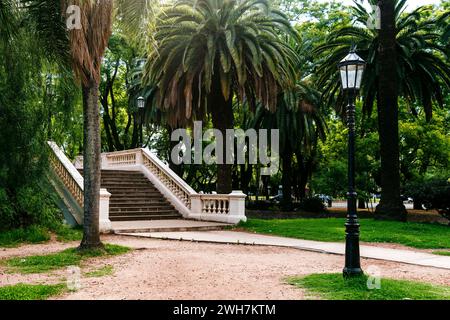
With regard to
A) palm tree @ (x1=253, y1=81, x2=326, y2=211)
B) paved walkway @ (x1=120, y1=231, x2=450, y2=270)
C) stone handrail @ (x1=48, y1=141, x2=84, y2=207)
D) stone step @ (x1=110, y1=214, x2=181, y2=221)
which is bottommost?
paved walkway @ (x1=120, y1=231, x2=450, y2=270)

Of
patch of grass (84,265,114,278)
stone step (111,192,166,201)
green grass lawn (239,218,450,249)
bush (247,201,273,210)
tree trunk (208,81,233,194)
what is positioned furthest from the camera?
bush (247,201,273,210)

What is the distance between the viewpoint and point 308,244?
1393 centimetres

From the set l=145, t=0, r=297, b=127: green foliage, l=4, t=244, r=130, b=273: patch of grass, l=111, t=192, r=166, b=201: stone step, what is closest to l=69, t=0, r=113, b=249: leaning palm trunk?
l=4, t=244, r=130, b=273: patch of grass

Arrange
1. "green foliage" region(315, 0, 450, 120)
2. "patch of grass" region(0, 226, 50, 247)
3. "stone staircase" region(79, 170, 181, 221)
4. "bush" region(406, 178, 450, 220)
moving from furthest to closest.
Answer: "green foliage" region(315, 0, 450, 120)
"stone staircase" region(79, 170, 181, 221)
"bush" region(406, 178, 450, 220)
"patch of grass" region(0, 226, 50, 247)

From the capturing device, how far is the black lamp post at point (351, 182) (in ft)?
26.9

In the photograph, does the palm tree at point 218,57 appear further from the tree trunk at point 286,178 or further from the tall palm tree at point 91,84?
the tree trunk at point 286,178

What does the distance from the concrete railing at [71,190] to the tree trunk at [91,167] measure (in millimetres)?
4661

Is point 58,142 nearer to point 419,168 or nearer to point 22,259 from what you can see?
point 22,259

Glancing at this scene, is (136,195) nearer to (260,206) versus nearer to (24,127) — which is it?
(24,127)

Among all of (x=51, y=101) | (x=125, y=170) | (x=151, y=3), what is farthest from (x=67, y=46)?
(x=125, y=170)

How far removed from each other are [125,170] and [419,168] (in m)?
20.2

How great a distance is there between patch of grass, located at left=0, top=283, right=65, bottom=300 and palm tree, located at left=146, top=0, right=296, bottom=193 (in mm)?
12624

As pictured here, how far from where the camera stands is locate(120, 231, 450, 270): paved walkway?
36.5ft

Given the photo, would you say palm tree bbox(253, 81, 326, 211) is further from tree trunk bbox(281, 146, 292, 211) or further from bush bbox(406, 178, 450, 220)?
bush bbox(406, 178, 450, 220)
